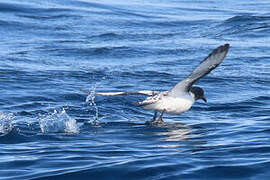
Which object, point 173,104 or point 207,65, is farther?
point 173,104

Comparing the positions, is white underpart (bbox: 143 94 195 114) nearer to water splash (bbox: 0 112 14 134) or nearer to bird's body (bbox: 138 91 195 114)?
bird's body (bbox: 138 91 195 114)

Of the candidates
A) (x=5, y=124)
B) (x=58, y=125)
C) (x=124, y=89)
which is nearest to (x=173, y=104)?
(x=58, y=125)

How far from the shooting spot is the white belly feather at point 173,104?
9.70m

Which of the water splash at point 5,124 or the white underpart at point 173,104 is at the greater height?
the white underpart at point 173,104

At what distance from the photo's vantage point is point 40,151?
8148 mm

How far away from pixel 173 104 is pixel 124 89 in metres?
4.40

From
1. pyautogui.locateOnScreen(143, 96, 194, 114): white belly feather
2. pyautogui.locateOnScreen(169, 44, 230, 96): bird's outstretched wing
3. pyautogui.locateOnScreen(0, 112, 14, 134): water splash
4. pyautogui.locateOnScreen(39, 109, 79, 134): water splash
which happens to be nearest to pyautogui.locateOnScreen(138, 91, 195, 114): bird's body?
pyautogui.locateOnScreen(143, 96, 194, 114): white belly feather

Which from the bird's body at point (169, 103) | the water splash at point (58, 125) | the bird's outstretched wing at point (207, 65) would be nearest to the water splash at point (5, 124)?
the water splash at point (58, 125)

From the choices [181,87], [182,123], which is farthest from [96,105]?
[181,87]

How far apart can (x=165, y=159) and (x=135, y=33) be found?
49.2ft

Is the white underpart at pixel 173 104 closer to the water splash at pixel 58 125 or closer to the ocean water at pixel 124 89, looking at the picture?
the ocean water at pixel 124 89

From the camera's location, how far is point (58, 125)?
9.61 meters

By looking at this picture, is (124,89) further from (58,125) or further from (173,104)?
(58,125)

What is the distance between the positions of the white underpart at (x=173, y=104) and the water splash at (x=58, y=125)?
1.22m
